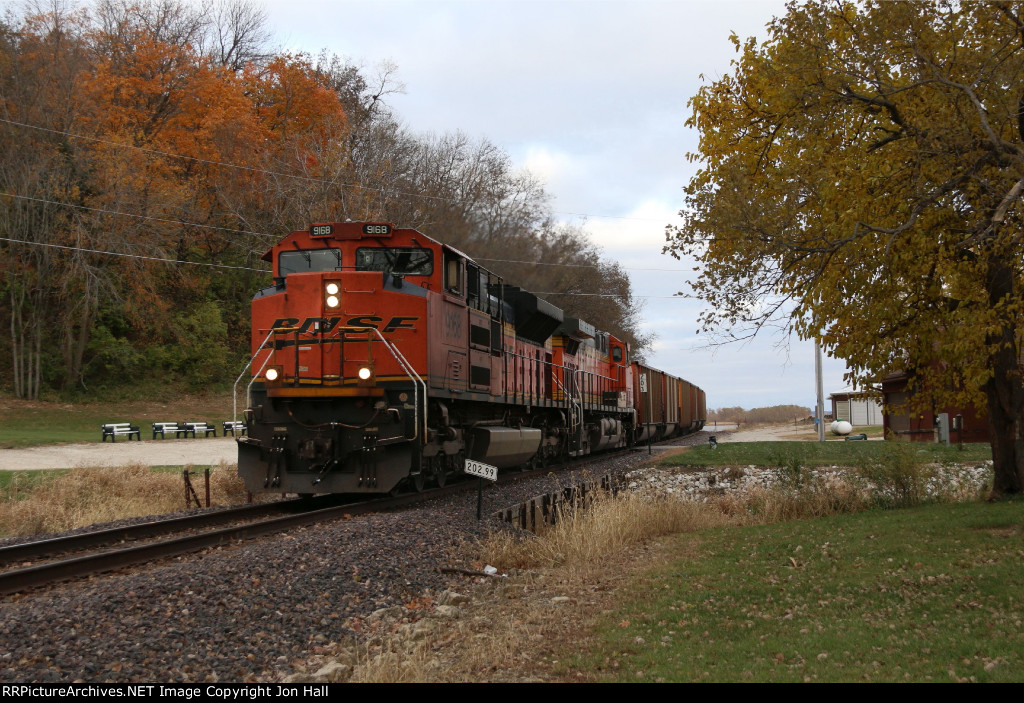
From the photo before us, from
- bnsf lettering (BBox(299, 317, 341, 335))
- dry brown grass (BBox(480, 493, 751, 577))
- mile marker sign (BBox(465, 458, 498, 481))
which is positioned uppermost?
bnsf lettering (BBox(299, 317, 341, 335))

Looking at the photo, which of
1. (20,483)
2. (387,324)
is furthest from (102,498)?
(387,324)

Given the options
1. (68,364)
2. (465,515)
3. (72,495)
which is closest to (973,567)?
(465,515)

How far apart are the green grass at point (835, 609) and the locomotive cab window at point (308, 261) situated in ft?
22.6

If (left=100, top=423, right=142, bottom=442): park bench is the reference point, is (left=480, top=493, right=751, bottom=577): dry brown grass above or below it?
below

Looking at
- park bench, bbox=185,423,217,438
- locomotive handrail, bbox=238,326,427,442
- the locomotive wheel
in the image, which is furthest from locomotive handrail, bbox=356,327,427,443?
park bench, bbox=185,423,217,438

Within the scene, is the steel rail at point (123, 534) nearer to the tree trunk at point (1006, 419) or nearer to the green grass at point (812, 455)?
the tree trunk at point (1006, 419)

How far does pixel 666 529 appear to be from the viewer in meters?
13.3

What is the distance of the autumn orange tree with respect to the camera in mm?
9688

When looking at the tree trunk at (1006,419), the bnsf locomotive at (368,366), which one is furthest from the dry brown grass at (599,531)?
the tree trunk at (1006,419)

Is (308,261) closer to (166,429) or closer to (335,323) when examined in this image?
(335,323)

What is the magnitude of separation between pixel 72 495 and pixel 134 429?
18.7 m

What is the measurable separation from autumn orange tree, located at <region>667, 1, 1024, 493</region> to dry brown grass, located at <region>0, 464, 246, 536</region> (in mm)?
10214

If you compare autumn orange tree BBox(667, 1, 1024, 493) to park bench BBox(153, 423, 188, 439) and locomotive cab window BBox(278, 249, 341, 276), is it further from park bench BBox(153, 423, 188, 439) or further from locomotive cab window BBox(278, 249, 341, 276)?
park bench BBox(153, 423, 188, 439)

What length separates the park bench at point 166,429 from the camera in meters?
33.5
